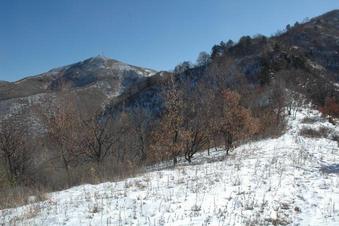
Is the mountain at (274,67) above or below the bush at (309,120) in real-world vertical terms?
above

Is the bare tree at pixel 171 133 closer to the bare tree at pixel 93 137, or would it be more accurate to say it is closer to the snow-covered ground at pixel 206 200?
the snow-covered ground at pixel 206 200

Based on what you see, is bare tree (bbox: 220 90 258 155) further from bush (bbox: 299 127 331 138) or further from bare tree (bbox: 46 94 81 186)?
bare tree (bbox: 46 94 81 186)

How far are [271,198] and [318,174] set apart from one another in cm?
344

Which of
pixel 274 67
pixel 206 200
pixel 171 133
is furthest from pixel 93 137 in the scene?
pixel 274 67

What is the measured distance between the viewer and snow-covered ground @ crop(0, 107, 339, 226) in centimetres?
866

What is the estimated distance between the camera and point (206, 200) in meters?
9.82

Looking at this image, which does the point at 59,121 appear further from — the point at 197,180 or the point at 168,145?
the point at 197,180

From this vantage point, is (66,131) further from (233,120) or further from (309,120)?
(309,120)

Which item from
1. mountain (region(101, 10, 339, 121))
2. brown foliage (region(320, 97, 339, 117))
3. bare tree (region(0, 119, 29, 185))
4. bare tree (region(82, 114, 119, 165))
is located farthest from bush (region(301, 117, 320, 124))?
bare tree (region(0, 119, 29, 185))

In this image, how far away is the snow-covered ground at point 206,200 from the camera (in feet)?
28.4

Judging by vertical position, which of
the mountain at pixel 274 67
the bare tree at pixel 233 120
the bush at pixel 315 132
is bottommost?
the bush at pixel 315 132

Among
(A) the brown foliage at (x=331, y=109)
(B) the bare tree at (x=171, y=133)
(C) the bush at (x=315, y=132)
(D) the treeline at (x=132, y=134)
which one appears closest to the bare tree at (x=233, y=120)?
(D) the treeline at (x=132, y=134)

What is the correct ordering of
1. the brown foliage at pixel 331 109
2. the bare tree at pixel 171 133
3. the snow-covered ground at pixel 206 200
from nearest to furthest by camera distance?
the snow-covered ground at pixel 206 200 < the bare tree at pixel 171 133 < the brown foliage at pixel 331 109

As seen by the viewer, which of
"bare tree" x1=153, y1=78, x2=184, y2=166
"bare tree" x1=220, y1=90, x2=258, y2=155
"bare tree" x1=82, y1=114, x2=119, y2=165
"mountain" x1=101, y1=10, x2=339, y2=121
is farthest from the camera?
"mountain" x1=101, y1=10, x2=339, y2=121
